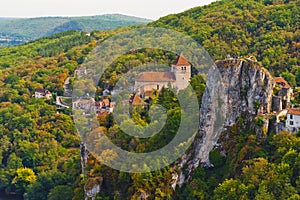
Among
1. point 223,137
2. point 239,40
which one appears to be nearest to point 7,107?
point 239,40

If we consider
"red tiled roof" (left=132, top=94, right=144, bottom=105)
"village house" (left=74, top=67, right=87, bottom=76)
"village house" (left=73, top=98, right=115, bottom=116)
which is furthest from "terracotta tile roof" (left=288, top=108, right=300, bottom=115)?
"village house" (left=74, top=67, right=87, bottom=76)

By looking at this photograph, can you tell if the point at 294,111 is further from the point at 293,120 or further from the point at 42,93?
the point at 42,93

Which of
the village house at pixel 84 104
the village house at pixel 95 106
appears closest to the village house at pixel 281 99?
the village house at pixel 95 106

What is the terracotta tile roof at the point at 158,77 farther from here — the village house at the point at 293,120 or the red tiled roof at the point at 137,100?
the village house at the point at 293,120

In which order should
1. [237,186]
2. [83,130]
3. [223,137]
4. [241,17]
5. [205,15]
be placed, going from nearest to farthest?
[237,186]
[223,137]
[83,130]
[241,17]
[205,15]

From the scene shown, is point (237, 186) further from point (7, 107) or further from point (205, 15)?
point (205, 15)

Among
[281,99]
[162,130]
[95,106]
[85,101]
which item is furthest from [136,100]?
[85,101]
